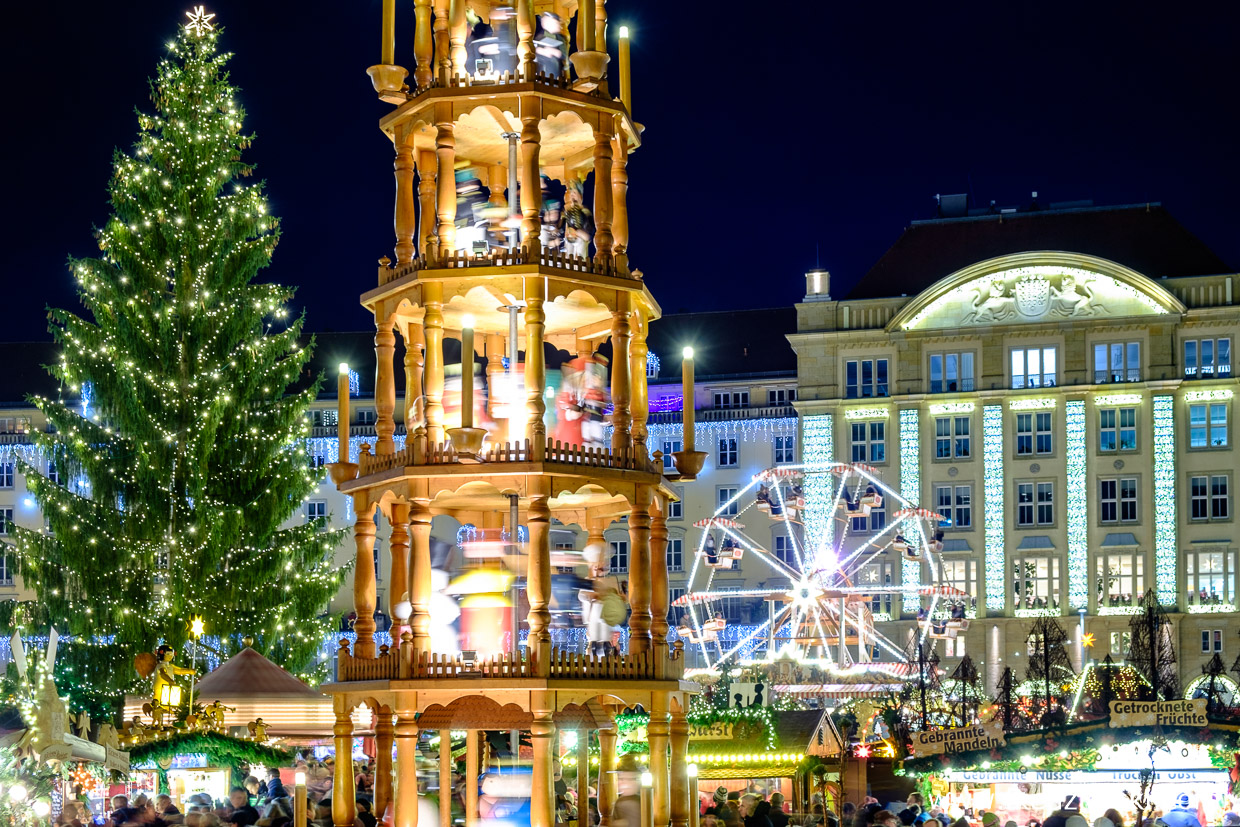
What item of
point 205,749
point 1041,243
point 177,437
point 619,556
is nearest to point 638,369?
point 205,749

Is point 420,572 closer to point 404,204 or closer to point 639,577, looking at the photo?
point 639,577

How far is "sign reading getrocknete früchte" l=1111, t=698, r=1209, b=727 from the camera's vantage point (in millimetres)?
22953

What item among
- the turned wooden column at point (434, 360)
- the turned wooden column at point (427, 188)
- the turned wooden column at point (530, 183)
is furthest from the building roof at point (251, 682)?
the turned wooden column at point (530, 183)

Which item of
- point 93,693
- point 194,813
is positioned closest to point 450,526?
point 93,693

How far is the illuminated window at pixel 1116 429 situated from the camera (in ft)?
239

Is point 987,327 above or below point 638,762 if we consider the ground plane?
above

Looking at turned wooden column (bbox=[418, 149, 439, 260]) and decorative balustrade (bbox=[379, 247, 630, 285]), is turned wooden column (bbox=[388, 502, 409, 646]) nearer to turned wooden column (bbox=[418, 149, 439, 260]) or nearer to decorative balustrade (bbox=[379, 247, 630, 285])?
decorative balustrade (bbox=[379, 247, 630, 285])

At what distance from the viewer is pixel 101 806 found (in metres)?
26.6

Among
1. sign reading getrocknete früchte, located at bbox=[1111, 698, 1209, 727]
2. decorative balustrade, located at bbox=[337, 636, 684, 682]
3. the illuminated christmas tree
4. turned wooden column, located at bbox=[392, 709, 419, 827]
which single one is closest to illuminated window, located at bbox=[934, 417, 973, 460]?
the illuminated christmas tree

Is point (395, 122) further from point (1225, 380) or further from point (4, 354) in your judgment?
point (4, 354)

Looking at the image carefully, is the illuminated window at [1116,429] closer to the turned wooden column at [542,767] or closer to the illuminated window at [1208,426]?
the illuminated window at [1208,426]

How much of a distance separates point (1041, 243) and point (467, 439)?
63.6 meters

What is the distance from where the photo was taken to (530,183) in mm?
16031

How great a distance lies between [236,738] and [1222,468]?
5668 cm
